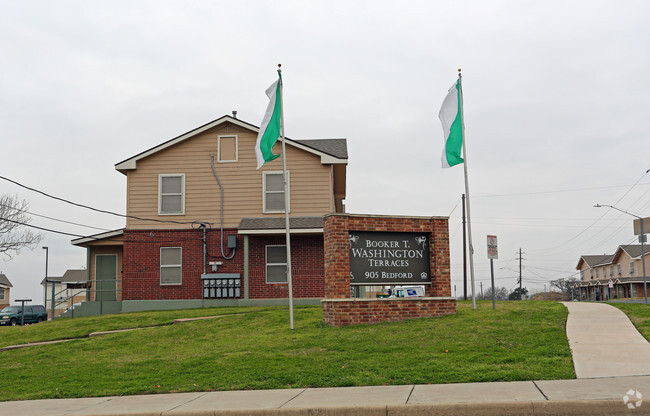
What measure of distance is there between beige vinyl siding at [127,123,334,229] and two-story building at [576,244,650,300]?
4992cm

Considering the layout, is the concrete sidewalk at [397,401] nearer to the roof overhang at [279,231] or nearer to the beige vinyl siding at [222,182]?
the roof overhang at [279,231]

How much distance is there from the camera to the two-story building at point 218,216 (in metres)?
25.7

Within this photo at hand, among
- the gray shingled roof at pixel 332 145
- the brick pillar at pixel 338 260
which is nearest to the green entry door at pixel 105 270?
the gray shingled roof at pixel 332 145

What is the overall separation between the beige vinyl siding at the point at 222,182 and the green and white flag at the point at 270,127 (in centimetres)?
988

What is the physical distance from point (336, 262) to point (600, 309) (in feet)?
24.4

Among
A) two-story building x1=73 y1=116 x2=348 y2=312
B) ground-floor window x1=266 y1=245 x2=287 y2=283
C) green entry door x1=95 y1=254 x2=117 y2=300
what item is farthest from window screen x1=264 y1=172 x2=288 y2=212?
green entry door x1=95 y1=254 x2=117 y2=300

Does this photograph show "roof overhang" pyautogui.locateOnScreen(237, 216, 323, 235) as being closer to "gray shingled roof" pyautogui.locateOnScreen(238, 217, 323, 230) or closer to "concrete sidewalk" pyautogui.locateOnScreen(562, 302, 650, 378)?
"gray shingled roof" pyautogui.locateOnScreen(238, 217, 323, 230)

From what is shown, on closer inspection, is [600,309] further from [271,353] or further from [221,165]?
[221,165]

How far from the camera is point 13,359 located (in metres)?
15.0

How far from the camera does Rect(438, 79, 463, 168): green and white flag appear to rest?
17.4m

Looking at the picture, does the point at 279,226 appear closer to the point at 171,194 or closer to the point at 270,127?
the point at 171,194

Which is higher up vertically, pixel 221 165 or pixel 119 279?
pixel 221 165

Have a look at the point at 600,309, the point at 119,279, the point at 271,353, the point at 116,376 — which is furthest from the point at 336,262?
the point at 119,279

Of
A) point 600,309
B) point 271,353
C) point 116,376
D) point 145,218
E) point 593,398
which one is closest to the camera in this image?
point 593,398
